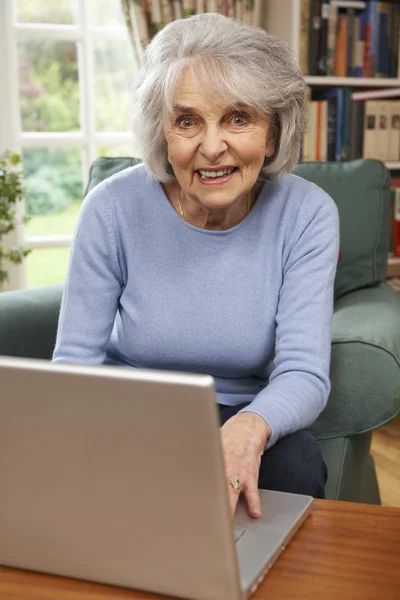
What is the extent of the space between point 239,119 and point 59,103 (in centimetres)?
182

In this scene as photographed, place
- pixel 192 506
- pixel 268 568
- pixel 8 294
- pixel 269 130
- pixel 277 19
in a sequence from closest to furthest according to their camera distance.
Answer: pixel 192 506
pixel 268 568
pixel 269 130
pixel 8 294
pixel 277 19

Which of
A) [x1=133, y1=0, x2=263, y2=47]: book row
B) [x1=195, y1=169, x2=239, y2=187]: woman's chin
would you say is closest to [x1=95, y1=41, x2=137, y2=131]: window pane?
[x1=133, y1=0, x2=263, y2=47]: book row

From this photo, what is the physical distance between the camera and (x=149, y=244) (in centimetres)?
138

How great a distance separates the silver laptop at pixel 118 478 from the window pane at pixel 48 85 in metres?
2.39

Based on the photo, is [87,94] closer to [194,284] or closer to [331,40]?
[331,40]

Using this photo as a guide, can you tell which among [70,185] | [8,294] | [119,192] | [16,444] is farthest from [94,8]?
[16,444]

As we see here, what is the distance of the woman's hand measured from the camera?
0.92 m

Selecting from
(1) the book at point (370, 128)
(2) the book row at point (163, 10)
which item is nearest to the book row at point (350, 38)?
(1) the book at point (370, 128)

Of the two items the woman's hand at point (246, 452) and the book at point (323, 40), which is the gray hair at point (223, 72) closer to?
the woman's hand at point (246, 452)

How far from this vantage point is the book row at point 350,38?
2.75 metres

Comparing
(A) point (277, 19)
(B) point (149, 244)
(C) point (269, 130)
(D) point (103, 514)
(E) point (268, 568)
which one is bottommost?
(E) point (268, 568)

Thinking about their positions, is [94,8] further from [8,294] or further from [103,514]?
[103,514]

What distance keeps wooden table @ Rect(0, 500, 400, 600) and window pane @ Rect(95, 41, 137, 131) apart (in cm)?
234

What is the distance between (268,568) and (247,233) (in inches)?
28.3
